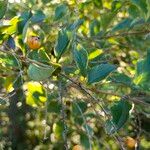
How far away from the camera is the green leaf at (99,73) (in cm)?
109

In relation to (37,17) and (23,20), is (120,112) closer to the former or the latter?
(23,20)

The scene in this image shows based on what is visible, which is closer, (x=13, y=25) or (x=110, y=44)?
(x=13, y=25)

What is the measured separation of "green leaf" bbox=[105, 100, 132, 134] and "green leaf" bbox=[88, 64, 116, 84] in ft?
0.31

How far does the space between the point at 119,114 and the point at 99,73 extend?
0.12 meters

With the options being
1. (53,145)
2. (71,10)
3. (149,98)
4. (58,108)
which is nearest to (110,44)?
(71,10)

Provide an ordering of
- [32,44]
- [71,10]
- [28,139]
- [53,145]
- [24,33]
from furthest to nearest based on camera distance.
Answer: [28,139] < [53,145] < [71,10] < [32,44] < [24,33]

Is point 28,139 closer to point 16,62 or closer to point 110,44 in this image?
point 110,44

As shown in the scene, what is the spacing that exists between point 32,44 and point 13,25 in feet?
0.34

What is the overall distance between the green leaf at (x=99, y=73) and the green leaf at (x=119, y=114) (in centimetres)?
9

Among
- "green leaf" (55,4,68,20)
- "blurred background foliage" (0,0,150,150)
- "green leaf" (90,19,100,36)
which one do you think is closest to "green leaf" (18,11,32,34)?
"blurred background foliage" (0,0,150,150)

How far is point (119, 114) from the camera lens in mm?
1140

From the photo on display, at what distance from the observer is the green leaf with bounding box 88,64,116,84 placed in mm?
1091

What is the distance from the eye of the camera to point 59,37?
111cm

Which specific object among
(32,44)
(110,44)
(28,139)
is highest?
(32,44)
